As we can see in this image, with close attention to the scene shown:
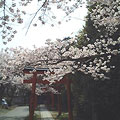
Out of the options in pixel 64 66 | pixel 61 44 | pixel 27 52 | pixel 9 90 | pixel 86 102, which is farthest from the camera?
pixel 9 90

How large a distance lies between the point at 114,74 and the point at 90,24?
11.1ft

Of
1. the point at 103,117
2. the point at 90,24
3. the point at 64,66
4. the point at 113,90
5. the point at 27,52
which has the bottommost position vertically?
the point at 103,117

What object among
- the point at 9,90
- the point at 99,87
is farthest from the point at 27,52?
the point at 9,90

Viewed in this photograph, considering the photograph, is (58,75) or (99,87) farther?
(99,87)

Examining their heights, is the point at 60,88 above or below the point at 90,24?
below

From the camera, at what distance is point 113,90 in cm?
1244

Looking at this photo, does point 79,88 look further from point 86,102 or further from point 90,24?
point 90,24

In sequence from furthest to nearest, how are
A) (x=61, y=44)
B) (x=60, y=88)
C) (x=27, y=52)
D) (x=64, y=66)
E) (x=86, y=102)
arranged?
(x=60, y=88)
(x=86, y=102)
(x=27, y=52)
(x=61, y=44)
(x=64, y=66)

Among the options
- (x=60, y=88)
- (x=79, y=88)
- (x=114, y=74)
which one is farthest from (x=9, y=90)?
(x=114, y=74)

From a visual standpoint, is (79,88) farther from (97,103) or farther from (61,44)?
(61,44)

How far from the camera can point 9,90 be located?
49.2 metres

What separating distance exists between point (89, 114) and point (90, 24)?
16.1 ft

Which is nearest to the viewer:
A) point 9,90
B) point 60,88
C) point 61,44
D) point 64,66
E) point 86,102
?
point 64,66

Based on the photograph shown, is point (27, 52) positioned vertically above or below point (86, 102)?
Answer: above
